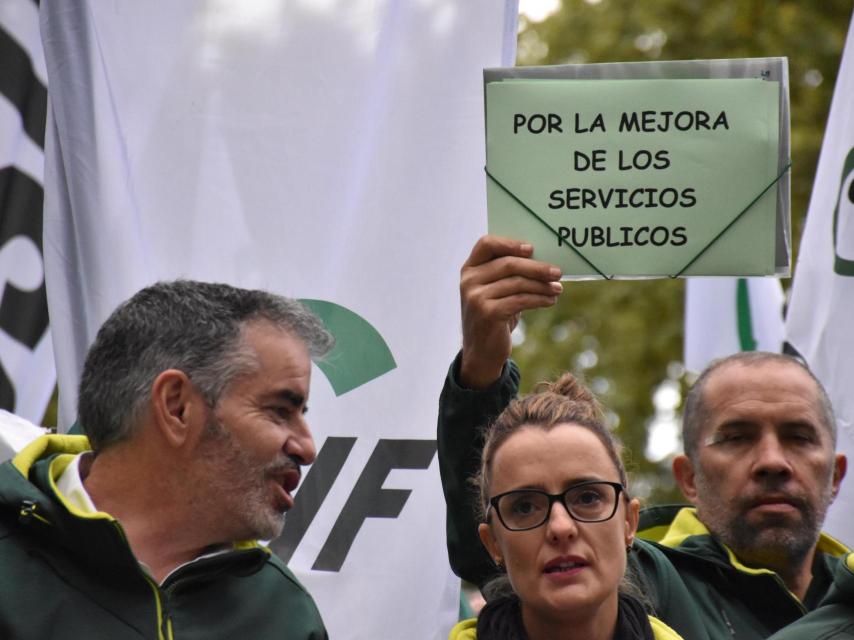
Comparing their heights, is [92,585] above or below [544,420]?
below

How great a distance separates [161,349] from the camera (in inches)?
135

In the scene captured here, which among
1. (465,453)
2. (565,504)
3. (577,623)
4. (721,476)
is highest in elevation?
(565,504)

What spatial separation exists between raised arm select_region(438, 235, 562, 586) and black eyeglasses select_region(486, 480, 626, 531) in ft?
1.48

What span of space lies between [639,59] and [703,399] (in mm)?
10422

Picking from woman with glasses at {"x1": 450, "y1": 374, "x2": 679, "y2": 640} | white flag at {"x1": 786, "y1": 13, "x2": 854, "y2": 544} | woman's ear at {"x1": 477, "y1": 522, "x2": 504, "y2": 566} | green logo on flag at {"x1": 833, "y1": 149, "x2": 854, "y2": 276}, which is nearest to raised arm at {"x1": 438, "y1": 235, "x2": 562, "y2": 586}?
woman with glasses at {"x1": 450, "y1": 374, "x2": 679, "y2": 640}

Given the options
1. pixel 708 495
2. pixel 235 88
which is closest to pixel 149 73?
pixel 235 88

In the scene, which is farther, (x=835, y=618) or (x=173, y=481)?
(x=173, y=481)

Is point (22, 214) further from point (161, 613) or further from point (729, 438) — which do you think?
point (729, 438)

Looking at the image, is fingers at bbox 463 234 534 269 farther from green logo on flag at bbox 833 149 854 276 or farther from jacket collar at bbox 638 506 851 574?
green logo on flag at bbox 833 149 854 276

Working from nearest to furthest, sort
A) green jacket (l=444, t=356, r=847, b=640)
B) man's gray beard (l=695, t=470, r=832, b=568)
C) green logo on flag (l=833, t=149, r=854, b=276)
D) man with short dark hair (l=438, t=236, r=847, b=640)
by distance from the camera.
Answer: man with short dark hair (l=438, t=236, r=847, b=640) < green jacket (l=444, t=356, r=847, b=640) < man's gray beard (l=695, t=470, r=832, b=568) < green logo on flag (l=833, t=149, r=854, b=276)

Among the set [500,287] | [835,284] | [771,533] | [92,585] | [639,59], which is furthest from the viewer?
[639,59]

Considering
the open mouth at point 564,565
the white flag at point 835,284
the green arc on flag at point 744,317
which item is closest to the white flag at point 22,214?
the open mouth at point 564,565

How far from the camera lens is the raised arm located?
3.39 metres

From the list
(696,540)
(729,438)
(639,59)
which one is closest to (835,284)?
(729,438)
